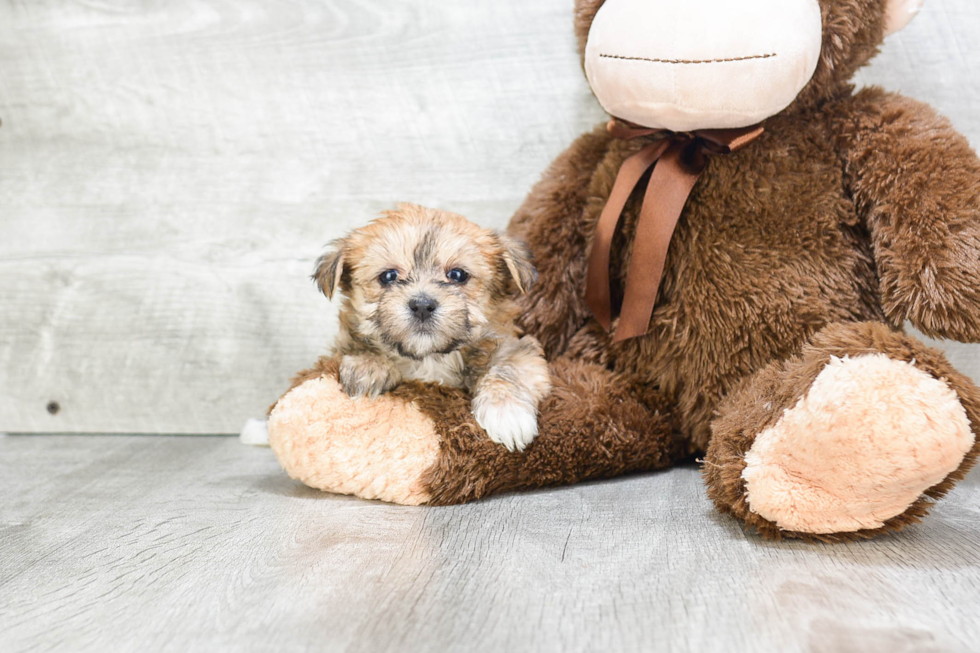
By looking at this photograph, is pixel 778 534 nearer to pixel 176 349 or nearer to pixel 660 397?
pixel 660 397

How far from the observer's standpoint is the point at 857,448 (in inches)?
57.4

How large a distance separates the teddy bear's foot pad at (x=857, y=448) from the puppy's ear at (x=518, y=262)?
654 mm

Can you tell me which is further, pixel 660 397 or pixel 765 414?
pixel 660 397

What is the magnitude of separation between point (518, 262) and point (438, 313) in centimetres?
26

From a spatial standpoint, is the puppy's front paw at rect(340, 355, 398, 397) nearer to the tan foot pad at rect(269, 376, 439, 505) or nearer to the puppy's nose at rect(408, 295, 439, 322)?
the tan foot pad at rect(269, 376, 439, 505)

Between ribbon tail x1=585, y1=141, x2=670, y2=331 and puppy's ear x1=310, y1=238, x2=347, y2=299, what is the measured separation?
2.01 feet

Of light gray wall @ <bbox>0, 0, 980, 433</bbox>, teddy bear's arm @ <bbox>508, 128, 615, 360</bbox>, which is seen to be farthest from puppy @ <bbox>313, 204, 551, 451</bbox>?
light gray wall @ <bbox>0, 0, 980, 433</bbox>

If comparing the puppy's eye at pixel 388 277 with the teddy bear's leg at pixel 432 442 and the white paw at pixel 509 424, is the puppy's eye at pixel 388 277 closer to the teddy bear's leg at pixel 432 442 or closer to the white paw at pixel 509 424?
the teddy bear's leg at pixel 432 442

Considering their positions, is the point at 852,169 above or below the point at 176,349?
above

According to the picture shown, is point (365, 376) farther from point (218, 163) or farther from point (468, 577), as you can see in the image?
point (218, 163)

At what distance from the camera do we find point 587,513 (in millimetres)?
1745

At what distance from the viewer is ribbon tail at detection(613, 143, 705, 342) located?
76.5 inches

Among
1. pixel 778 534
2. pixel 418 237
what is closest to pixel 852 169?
pixel 778 534

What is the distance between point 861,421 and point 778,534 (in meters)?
0.27
